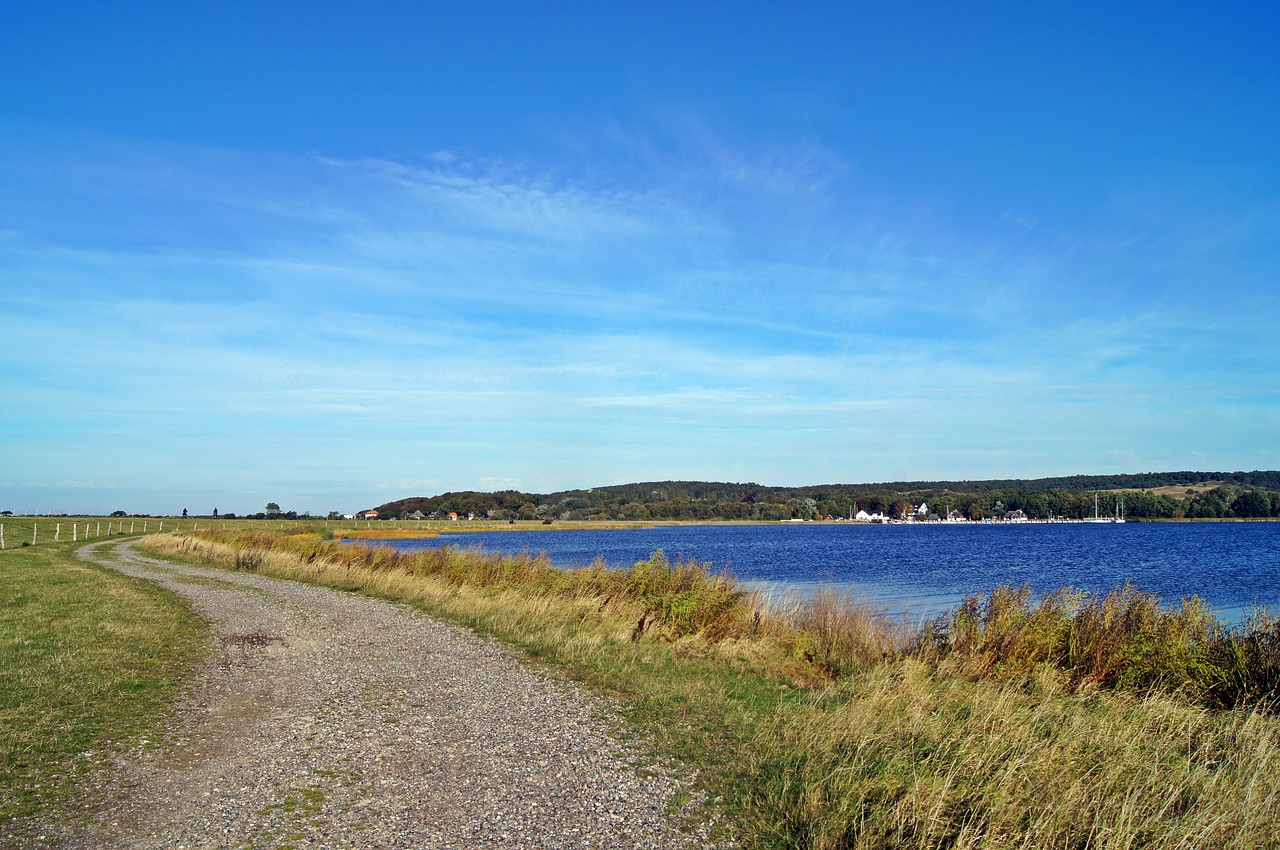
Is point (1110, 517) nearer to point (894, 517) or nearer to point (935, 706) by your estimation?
point (894, 517)

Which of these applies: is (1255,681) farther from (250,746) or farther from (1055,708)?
(250,746)

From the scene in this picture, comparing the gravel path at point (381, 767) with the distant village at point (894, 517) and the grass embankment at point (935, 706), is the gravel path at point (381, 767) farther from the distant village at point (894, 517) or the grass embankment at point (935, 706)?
the distant village at point (894, 517)

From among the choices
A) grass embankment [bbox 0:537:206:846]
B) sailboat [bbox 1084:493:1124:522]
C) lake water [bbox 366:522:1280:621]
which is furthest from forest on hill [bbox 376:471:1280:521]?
grass embankment [bbox 0:537:206:846]

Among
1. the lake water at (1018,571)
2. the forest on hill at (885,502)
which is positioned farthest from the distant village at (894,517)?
the lake water at (1018,571)

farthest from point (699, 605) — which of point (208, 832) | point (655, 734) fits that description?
point (208, 832)

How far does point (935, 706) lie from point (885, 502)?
18446cm

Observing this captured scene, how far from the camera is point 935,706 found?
9203 mm

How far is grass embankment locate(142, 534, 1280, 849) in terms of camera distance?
5.78 metres

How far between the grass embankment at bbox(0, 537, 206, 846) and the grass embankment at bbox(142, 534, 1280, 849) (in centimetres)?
537

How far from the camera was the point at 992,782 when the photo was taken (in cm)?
611

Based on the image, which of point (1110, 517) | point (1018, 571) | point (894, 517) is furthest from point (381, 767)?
point (894, 517)

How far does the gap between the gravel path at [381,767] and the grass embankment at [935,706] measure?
3.21 ft

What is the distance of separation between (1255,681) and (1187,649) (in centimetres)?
89

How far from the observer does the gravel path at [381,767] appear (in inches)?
224
